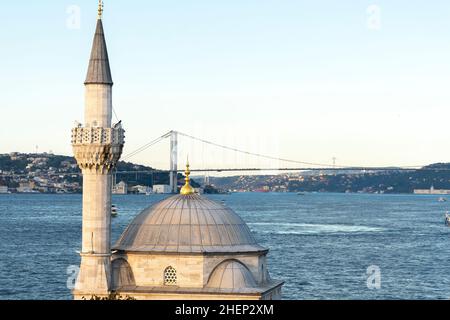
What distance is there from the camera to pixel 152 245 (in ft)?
120

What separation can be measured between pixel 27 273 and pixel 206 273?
53.4m

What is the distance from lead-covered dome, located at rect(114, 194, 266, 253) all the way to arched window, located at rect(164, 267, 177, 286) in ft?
2.42

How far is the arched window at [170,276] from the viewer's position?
36.1m

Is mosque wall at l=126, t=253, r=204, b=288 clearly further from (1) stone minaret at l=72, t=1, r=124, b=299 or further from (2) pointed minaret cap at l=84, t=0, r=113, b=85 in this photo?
(2) pointed minaret cap at l=84, t=0, r=113, b=85

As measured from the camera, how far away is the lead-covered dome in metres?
36.4

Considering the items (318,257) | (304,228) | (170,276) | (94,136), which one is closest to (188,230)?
(170,276)

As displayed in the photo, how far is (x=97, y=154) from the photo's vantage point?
1483 inches

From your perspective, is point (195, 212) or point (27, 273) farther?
point (27, 273)

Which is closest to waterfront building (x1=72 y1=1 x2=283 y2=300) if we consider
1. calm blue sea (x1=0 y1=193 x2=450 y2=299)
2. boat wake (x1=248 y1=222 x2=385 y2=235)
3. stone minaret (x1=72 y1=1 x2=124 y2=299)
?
stone minaret (x1=72 y1=1 x2=124 y2=299)

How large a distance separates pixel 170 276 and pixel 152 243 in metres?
1.45

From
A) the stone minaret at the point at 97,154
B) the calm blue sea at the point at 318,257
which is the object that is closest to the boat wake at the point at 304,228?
the calm blue sea at the point at 318,257

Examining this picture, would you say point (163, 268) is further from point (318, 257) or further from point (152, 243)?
point (318, 257)
